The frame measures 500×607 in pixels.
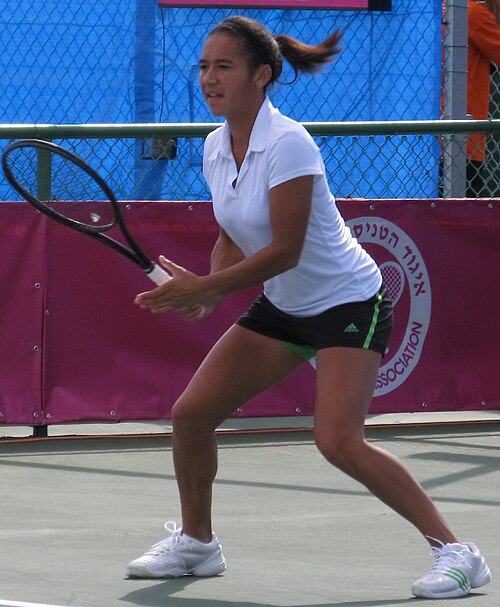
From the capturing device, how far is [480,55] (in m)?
9.59

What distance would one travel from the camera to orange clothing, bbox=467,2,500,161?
Answer: 9500mm

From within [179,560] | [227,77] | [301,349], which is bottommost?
[179,560]

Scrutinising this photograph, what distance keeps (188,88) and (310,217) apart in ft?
14.1

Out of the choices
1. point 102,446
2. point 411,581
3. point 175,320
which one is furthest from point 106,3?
point 411,581

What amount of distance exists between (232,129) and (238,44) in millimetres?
271

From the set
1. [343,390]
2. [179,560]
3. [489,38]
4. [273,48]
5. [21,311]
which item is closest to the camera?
[343,390]

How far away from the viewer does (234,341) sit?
513cm

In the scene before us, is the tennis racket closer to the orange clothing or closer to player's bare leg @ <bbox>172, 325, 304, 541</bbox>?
player's bare leg @ <bbox>172, 325, 304, 541</bbox>

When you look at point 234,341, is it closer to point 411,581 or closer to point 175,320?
point 411,581

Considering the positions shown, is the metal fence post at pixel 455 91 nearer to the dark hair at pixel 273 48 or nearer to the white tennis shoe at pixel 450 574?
the dark hair at pixel 273 48

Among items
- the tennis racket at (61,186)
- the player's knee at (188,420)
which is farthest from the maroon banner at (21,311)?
the player's knee at (188,420)

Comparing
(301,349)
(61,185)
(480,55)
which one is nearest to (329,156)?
(480,55)

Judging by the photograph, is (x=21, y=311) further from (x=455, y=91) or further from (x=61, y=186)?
(x=455, y=91)

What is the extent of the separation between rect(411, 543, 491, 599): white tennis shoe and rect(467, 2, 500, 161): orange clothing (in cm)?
515
